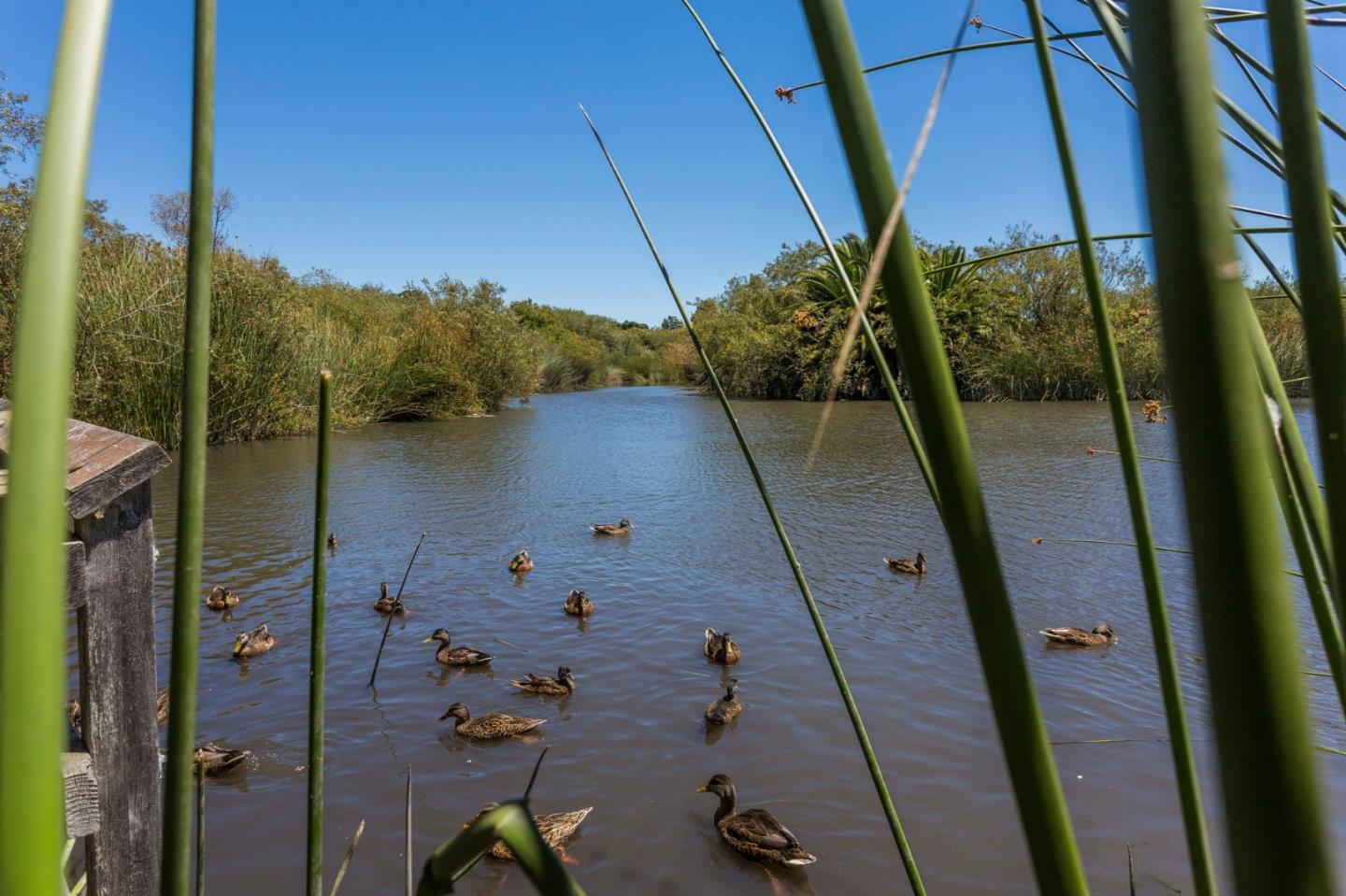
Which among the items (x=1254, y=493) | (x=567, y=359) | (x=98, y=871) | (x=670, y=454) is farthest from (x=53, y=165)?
(x=567, y=359)

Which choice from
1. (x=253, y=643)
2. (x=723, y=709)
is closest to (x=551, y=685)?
(x=723, y=709)

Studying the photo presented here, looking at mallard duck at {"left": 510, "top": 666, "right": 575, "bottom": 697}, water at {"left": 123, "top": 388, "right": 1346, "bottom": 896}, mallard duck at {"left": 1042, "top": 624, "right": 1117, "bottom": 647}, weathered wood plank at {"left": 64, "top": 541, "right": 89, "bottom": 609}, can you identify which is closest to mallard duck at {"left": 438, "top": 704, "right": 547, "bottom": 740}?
water at {"left": 123, "top": 388, "right": 1346, "bottom": 896}

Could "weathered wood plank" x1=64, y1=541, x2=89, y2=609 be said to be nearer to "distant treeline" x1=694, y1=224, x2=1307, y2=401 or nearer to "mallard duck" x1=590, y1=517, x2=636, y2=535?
"mallard duck" x1=590, y1=517, x2=636, y2=535

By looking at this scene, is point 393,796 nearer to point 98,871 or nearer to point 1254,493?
point 98,871

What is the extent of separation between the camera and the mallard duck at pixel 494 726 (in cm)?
432

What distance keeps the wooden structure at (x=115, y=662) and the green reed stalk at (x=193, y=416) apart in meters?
1.64

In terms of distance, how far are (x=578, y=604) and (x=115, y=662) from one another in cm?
455

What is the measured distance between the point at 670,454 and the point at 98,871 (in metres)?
14.7

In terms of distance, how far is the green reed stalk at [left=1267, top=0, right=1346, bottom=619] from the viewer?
0.90ft

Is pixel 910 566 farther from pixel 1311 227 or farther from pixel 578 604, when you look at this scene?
pixel 1311 227

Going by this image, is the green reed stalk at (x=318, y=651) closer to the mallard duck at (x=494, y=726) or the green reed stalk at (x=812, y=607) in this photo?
the green reed stalk at (x=812, y=607)

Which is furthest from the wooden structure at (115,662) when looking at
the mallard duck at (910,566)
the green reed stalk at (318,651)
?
the mallard duck at (910,566)

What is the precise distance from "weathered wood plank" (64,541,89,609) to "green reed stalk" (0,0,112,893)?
1.94 meters

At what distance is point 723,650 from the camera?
5316 mm
